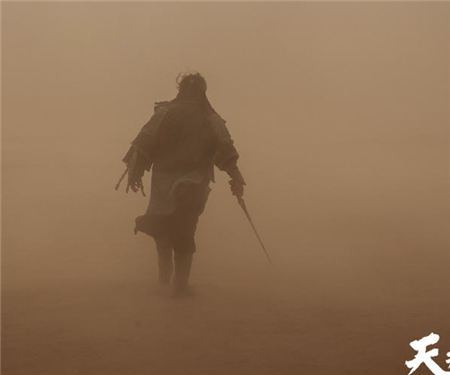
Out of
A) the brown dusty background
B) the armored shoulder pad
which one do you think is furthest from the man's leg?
the armored shoulder pad

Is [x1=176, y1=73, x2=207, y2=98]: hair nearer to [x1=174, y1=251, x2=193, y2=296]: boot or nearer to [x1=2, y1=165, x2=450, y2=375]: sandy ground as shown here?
[x1=174, y1=251, x2=193, y2=296]: boot

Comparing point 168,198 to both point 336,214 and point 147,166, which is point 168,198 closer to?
point 147,166

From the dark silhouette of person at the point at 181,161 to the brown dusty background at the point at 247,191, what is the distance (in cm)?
38

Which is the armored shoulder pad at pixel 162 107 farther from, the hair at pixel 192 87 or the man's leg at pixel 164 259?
the man's leg at pixel 164 259

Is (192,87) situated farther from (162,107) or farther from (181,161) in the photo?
(181,161)

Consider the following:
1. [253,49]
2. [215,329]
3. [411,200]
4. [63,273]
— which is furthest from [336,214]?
[253,49]

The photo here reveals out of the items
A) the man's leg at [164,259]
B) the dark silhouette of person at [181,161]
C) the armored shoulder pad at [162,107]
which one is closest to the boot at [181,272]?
the dark silhouette of person at [181,161]

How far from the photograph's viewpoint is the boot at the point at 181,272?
5250mm

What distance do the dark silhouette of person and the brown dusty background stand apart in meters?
0.38

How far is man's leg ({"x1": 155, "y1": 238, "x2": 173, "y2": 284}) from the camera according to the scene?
17.7 ft

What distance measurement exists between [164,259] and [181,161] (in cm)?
67

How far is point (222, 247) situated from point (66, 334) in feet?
8.90

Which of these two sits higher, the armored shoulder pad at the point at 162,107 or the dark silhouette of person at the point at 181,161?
the armored shoulder pad at the point at 162,107

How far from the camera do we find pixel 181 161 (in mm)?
5305
